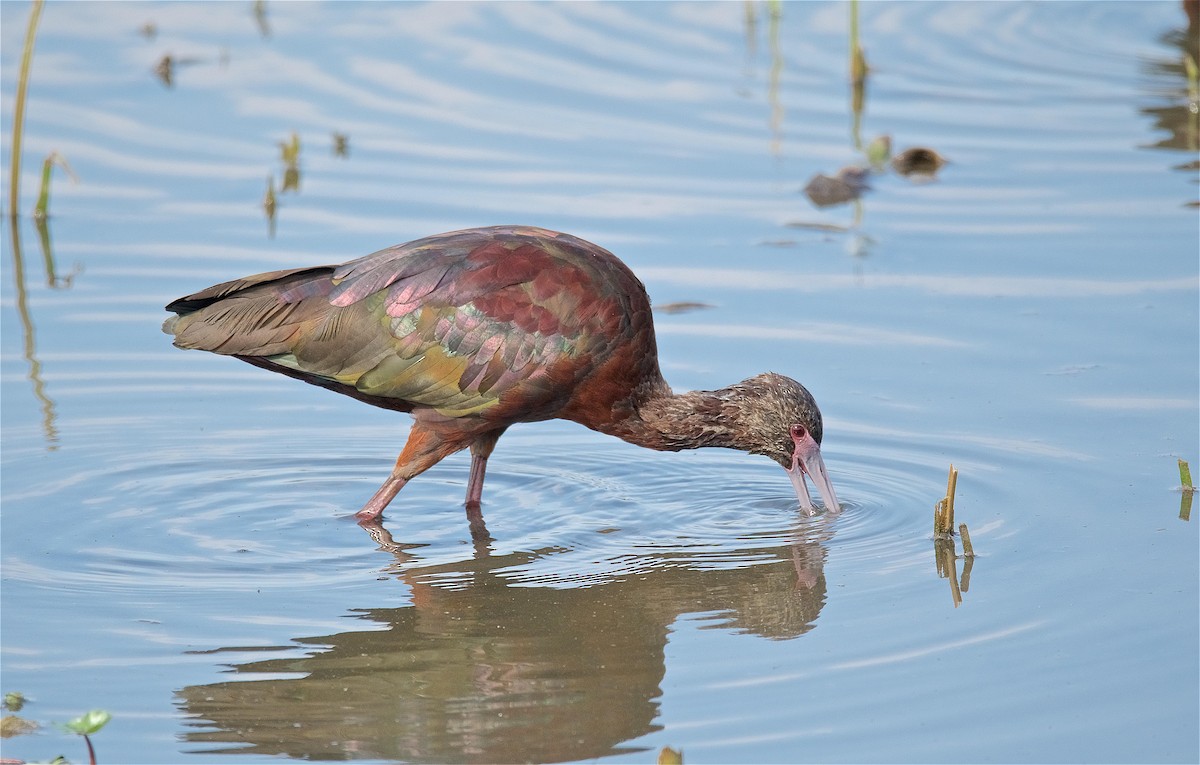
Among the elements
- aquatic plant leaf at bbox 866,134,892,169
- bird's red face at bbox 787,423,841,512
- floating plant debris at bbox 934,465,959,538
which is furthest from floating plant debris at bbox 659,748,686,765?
aquatic plant leaf at bbox 866,134,892,169

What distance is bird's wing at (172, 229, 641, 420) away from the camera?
7395mm

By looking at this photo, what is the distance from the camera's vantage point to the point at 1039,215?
10961 millimetres

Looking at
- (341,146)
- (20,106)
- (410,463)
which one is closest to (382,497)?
(410,463)

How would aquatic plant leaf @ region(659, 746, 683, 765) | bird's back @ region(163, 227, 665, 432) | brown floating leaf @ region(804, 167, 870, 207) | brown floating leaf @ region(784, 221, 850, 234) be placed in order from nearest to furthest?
aquatic plant leaf @ region(659, 746, 683, 765)
bird's back @ region(163, 227, 665, 432)
brown floating leaf @ region(784, 221, 850, 234)
brown floating leaf @ region(804, 167, 870, 207)

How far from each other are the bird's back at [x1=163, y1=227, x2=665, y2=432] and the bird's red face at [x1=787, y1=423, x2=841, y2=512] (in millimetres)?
804

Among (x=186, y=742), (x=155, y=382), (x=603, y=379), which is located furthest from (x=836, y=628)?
(x=155, y=382)

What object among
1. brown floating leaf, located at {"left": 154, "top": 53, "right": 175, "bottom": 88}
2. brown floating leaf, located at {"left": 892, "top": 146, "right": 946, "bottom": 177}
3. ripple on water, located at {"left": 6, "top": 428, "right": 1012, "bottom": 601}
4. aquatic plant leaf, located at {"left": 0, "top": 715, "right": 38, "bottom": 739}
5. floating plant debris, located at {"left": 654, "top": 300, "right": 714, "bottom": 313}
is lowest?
ripple on water, located at {"left": 6, "top": 428, "right": 1012, "bottom": 601}

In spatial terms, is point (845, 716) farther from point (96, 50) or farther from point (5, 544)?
point (96, 50)

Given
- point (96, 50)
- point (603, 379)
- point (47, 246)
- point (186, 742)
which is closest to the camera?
point (186, 742)

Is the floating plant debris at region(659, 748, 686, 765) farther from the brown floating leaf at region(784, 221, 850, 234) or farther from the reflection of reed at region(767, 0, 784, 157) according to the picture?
the reflection of reed at region(767, 0, 784, 157)

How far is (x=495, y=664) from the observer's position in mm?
6121

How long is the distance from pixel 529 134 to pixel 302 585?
20.8 ft

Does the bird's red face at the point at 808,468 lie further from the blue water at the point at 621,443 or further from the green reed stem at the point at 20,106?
the green reed stem at the point at 20,106

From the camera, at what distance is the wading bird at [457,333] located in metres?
7.40
